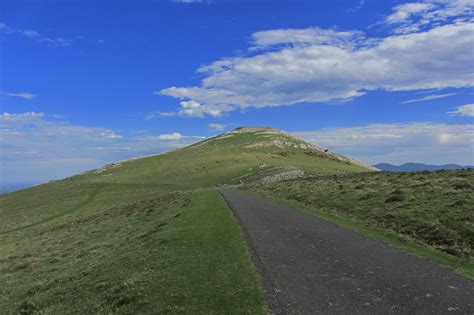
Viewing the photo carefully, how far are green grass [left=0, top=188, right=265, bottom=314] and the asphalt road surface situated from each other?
998 millimetres

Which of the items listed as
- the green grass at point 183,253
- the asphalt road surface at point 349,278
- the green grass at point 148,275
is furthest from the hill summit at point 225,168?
the asphalt road surface at point 349,278

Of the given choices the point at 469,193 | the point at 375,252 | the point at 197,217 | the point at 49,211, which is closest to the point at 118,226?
the point at 197,217

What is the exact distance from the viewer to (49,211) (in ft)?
242

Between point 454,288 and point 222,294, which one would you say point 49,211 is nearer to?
point 222,294

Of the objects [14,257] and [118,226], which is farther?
[118,226]

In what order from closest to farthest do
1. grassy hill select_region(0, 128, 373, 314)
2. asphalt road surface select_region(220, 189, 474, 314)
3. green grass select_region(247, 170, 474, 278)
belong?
asphalt road surface select_region(220, 189, 474, 314) < grassy hill select_region(0, 128, 373, 314) < green grass select_region(247, 170, 474, 278)

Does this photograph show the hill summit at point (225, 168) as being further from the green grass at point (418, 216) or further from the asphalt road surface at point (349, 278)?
the asphalt road surface at point (349, 278)

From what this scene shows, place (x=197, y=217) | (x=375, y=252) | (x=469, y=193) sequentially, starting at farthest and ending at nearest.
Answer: (x=197, y=217), (x=469, y=193), (x=375, y=252)

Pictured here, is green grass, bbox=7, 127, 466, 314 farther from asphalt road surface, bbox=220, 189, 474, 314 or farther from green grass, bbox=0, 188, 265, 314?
asphalt road surface, bbox=220, 189, 474, 314

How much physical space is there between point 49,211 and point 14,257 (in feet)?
141

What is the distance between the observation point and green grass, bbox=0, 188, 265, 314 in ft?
43.0

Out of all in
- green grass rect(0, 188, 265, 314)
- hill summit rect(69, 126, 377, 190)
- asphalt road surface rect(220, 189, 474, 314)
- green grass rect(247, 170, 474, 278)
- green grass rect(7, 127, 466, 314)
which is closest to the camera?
asphalt road surface rect(220, 189, 474, 314)

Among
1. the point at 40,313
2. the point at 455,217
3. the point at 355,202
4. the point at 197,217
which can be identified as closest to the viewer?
the point at 40,313

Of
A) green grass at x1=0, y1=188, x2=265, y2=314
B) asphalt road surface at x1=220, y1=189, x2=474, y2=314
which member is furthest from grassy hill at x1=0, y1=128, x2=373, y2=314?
asphalt road surface at x1=220, y1=189, x2=474, y2=314
